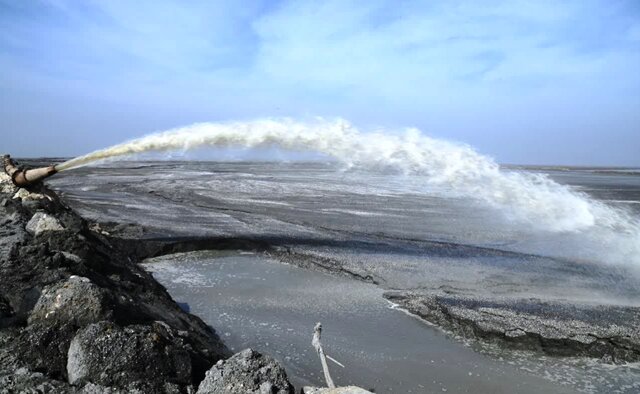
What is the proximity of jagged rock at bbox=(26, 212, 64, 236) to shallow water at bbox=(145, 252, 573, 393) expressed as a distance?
2033 millimetres

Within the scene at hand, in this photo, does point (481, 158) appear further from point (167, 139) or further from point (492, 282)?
point (167, 139)

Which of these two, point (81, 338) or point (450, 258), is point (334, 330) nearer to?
point (81, 338)

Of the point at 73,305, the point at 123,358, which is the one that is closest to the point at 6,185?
the point at 73,305

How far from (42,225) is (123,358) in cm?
431

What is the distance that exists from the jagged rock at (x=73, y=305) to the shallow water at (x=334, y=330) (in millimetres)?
2004

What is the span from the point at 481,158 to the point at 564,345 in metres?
5.60

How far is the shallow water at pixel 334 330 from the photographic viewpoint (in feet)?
16.0

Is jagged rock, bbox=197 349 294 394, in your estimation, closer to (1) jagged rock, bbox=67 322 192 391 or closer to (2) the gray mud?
(1) jagged rock, bbox=67 322 192 391

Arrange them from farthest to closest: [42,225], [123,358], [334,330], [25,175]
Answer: [25,175] < [42,225] < [334,330] < [123,358]

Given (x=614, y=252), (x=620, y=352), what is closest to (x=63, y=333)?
(x=620, y=352)

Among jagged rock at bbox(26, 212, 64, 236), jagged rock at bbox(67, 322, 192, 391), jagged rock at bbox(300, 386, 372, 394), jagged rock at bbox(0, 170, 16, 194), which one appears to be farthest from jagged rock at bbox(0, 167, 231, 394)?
jagged rock at bbox(0, 170, 16, 194)

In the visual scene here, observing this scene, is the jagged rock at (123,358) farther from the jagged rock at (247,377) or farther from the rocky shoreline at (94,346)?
the jagged rock at (247,377)

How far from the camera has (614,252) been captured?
1150 centimetres

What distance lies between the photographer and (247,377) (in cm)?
327
